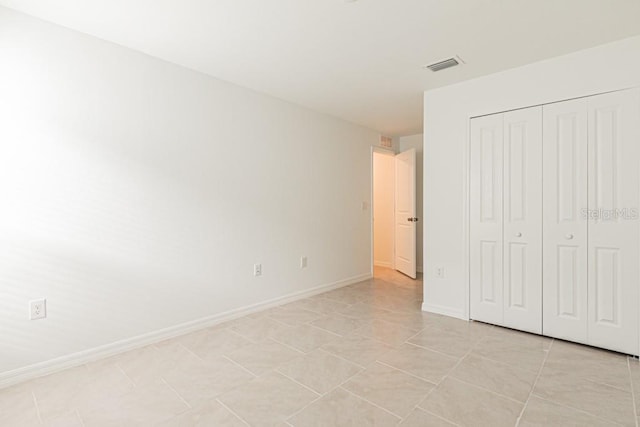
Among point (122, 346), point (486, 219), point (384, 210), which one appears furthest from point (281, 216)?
point (384, 210)

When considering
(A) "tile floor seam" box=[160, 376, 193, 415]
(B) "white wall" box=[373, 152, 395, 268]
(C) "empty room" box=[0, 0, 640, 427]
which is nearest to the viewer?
(A) "tile floor seam" box=[160, 376, 193, 415]

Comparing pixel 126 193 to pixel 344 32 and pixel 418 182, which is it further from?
pixel 418 182

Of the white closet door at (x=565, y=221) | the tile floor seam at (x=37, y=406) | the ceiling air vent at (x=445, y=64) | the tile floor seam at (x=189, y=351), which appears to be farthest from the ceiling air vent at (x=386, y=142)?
the tile floor seam at (x=37, y=406)

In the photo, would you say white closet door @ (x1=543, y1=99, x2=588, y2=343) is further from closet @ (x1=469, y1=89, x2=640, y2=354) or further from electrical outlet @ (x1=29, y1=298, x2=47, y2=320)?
electrical outlet @ (x1=29, y1=298, x2=47, y2=320)

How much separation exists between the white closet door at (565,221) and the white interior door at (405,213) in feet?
7.39

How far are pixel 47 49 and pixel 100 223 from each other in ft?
4.14

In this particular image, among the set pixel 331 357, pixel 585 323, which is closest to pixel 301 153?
pixel 331 357

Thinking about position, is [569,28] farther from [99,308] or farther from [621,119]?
[99,308]

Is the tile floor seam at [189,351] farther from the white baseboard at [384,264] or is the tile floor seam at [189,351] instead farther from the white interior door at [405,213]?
the white baseboard at [384,264]

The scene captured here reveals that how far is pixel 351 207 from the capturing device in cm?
477

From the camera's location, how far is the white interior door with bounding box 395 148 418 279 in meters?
4.95

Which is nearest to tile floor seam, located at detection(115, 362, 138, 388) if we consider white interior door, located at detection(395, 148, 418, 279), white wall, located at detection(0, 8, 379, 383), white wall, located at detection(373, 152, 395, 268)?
white wall, located at detection(0, 8, 379, 383)

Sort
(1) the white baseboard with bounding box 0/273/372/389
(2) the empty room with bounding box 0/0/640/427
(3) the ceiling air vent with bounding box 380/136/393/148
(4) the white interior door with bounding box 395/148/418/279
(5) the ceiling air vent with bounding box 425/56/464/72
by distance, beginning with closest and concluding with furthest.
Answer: (2) the empty room with bounding box 0/0/640/427
(1) the white baseboard with bounding box 0/273/372/389
(5) the ceiling air vent with bounding box 425/56/464/72
(4) the white interior door with bounding box 395/148/418/279
(3) the ceiling air vent with bounding box 380/136/393/148

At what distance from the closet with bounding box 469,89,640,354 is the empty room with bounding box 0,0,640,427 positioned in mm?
15
